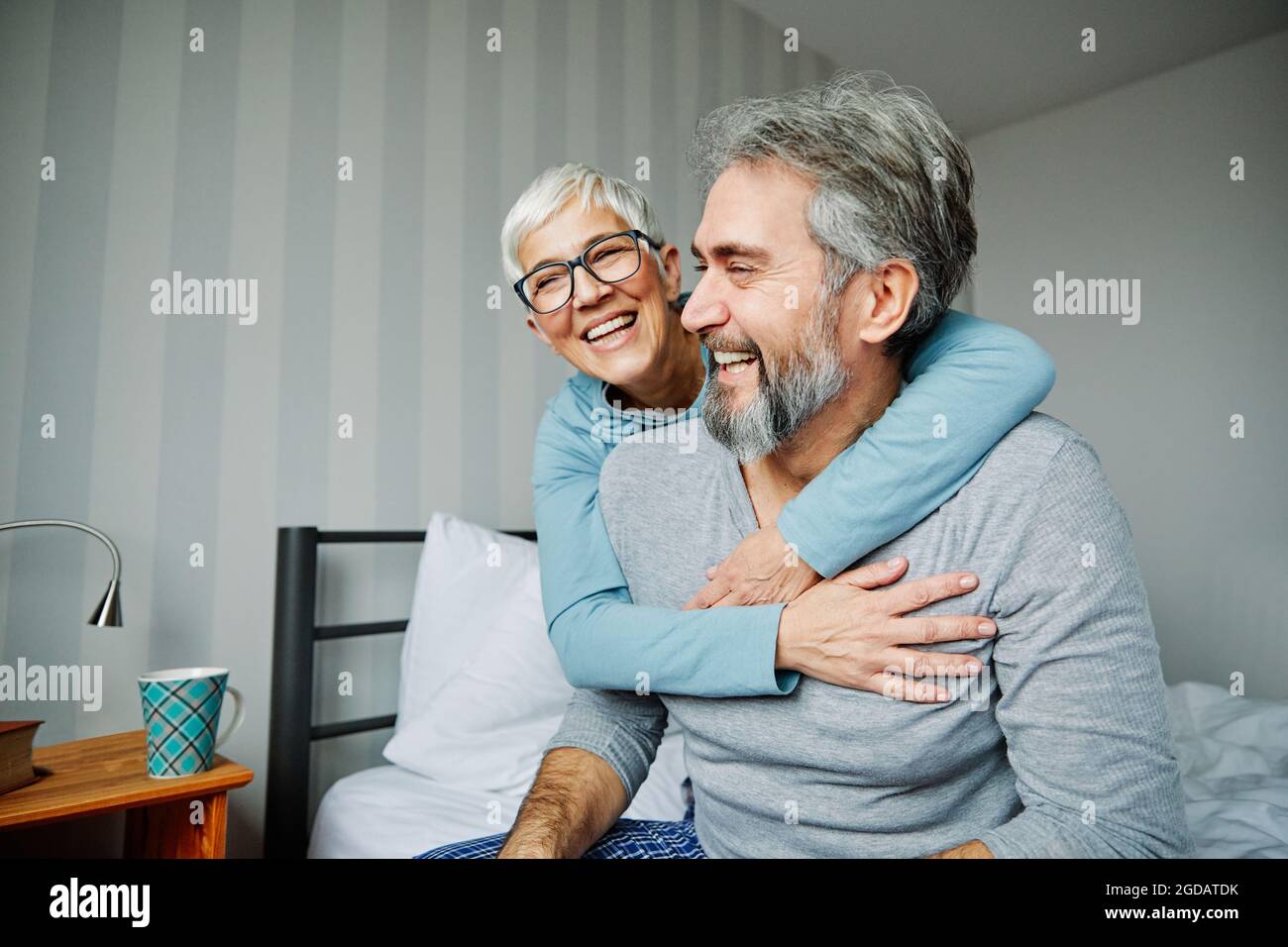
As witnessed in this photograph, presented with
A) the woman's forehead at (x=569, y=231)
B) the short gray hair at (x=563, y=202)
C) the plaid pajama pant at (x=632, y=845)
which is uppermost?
the short gray hair at (x=563, y=202)

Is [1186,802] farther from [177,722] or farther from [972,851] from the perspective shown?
[177,722]

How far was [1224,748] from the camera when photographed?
1457 millimetres

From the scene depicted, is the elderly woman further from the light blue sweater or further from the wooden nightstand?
the wooden nightstand

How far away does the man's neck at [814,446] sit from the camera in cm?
89

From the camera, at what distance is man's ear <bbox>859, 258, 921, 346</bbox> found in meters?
0.83

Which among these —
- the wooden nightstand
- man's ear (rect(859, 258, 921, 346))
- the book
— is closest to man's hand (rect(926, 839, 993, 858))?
man's ear (rect(859, 258, 921, 346))

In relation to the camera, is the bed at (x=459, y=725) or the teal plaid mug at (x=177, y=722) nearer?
the teal plaid mug at (x=177, y=722)

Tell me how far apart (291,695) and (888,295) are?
48.6 inches

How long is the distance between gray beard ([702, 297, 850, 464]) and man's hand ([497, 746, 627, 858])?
1.29 ft

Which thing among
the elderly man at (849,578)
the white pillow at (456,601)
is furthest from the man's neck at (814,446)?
the white pillow at (456,601)

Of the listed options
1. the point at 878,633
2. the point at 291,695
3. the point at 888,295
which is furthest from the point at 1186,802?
the point at 291,695

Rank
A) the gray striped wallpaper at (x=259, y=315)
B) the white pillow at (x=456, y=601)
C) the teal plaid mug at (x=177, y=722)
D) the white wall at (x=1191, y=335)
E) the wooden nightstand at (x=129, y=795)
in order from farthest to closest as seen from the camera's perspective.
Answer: the white wall at (x=1191, y=335) < the white pillow at (x=456, y=601) < the gray striped wallpaper at (x=259, y=315) < the teal plaid mug at (x=177, y=722) < the wooden nightstand at (x=129, y=795)

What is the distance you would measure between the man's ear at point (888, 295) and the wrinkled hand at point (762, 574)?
9.2 inches

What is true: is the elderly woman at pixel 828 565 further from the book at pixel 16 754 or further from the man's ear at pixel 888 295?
the book at pixel 16 754
